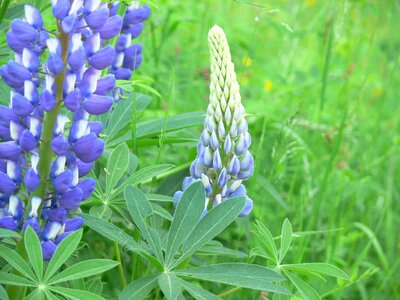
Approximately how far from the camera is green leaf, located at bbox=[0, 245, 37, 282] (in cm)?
176

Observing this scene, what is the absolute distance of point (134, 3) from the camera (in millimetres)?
2441

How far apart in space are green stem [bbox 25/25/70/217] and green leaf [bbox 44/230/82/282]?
14 centimetres

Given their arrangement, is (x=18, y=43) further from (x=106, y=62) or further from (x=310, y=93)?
(x=310, y=93)

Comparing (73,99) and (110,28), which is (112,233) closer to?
(73,99)

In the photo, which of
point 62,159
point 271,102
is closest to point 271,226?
point 271,102

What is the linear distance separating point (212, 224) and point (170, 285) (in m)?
0.18

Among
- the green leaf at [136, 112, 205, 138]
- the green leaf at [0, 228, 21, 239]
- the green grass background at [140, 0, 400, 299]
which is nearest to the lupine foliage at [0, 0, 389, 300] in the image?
the green leaf at [0, 228, 21, 239]

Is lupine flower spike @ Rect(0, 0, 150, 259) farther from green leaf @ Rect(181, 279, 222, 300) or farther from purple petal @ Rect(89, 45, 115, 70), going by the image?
green leaf @ Rect(181, 279, 222, 300)

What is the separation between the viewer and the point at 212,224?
6.16ft

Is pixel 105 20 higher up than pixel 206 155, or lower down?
higher up

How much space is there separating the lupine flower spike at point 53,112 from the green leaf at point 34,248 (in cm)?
11

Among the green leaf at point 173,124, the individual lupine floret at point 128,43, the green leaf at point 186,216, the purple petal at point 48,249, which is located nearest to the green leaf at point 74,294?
the purple petal at point 48,249

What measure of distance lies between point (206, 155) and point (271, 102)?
86.0 inches

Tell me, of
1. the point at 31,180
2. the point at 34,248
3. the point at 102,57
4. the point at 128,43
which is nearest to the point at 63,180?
the point at 31,180
